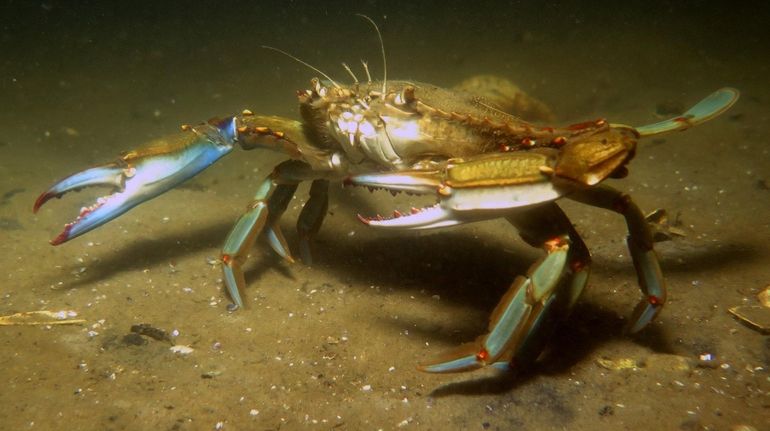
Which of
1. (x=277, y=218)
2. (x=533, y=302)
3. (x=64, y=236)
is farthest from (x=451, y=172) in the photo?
(x=64, y=236)

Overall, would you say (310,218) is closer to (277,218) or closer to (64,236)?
(277,218)

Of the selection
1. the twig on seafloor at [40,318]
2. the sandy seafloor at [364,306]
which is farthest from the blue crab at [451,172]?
the twig on seafloor at [40,318]

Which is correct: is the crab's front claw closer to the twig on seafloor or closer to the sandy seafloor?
the twig on seafloor

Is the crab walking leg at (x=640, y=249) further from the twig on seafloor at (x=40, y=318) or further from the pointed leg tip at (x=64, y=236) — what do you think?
the twig on seafloor at (x=40, y=318)

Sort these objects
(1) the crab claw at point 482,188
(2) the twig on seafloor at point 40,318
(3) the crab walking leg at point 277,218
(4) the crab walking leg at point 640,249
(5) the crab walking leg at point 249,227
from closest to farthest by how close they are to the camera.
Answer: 1. (1) the crab claw at point 482,188
2. (4) the crab walking leg at point 640,249
3. (2) the twig on seafloor at point 40,318
4. (5) the crab walking leg at point 249,227
5. (3) the crab walking leg at point 277,218

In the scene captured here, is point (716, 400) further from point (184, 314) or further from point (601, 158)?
point (184, 314)

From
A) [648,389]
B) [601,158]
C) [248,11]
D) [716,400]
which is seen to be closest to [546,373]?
[648,389]
